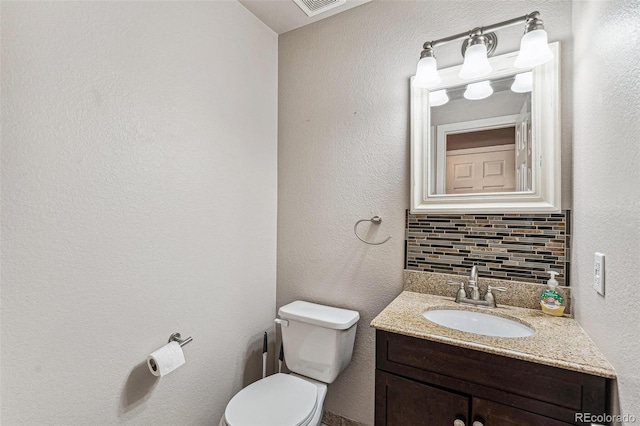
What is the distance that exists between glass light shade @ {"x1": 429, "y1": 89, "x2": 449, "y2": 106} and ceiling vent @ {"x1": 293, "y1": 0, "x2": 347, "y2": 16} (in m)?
0.76

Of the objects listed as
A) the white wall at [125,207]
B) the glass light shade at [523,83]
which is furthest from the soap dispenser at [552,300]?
the white wall at [125,207]

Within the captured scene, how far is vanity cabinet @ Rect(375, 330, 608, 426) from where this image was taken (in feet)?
2.84

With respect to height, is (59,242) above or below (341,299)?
above

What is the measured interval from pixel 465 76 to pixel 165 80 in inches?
53.3

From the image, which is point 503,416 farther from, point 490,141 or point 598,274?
point 490,141

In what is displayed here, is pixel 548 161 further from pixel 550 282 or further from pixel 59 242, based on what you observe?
pixel 59 242

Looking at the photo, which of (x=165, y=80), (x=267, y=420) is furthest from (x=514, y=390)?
(x=165, y=80)

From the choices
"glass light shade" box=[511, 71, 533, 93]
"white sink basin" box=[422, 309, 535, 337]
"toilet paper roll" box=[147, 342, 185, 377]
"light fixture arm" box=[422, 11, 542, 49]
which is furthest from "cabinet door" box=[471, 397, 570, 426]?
"light fixture arm" box=[422, 11, 542, 49]

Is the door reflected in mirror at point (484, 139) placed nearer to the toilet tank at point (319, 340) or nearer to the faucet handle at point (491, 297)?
the faucet handle at point (491, 297)

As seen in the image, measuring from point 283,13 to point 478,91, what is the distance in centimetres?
121

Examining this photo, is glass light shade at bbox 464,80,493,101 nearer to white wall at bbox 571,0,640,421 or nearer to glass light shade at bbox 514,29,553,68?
glass light shade at bbox 514,29,553,68

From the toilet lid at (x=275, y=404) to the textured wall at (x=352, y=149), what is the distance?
42 cm

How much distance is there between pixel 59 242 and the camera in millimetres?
949

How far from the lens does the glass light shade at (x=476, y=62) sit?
1284 millimetres
